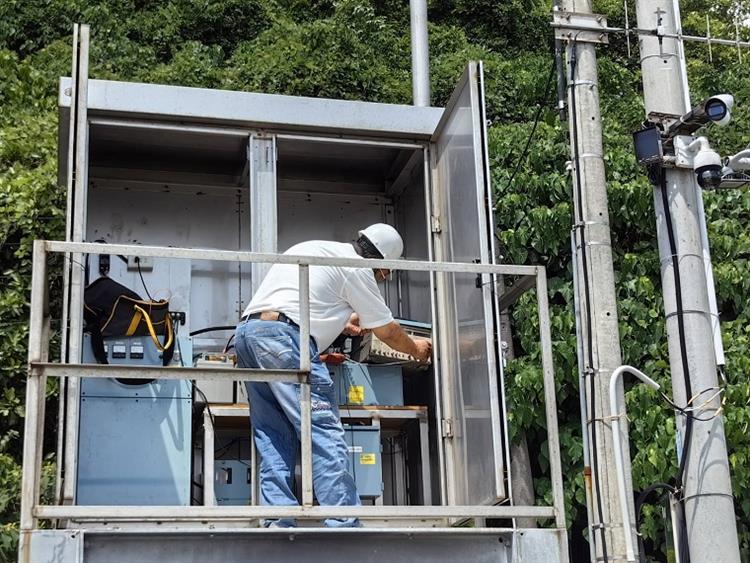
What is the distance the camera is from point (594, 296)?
740 cm

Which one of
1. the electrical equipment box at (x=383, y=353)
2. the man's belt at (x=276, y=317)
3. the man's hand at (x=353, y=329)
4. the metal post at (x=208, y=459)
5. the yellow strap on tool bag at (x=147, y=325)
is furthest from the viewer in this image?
the man's hand at (x=353, y=329)

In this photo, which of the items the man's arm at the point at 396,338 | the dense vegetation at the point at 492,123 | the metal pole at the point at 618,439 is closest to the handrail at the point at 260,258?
the man's arm at the point at 396,338

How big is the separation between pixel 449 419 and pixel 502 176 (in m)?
5.39

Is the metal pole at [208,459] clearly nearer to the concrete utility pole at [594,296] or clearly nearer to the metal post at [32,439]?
Answer: the metal post at [32,439]

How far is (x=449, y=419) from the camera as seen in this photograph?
7.21 m

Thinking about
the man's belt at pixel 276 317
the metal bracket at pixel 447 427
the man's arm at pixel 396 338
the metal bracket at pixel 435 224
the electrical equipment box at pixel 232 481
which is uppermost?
the metal bracket at pixel 435 224

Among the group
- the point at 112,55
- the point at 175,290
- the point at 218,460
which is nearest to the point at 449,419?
the point at 218,460

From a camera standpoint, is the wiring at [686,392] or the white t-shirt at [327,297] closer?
the white t-shirt at [327,297]

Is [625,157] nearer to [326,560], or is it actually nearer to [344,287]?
[344,287]

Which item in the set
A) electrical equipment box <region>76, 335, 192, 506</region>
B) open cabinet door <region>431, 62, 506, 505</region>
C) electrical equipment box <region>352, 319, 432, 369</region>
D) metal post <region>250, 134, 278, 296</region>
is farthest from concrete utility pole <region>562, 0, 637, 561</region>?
electrical equipment box <region>76, 335, 192, 506</region>

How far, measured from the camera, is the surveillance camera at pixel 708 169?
22.8ft

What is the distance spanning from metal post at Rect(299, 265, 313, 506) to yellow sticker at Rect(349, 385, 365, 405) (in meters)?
1.66

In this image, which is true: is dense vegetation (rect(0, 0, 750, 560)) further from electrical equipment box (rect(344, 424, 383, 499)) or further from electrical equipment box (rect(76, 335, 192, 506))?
electrical equipment box (rect(344, 424, 383, 499))

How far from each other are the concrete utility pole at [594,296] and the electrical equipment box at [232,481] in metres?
2.16
